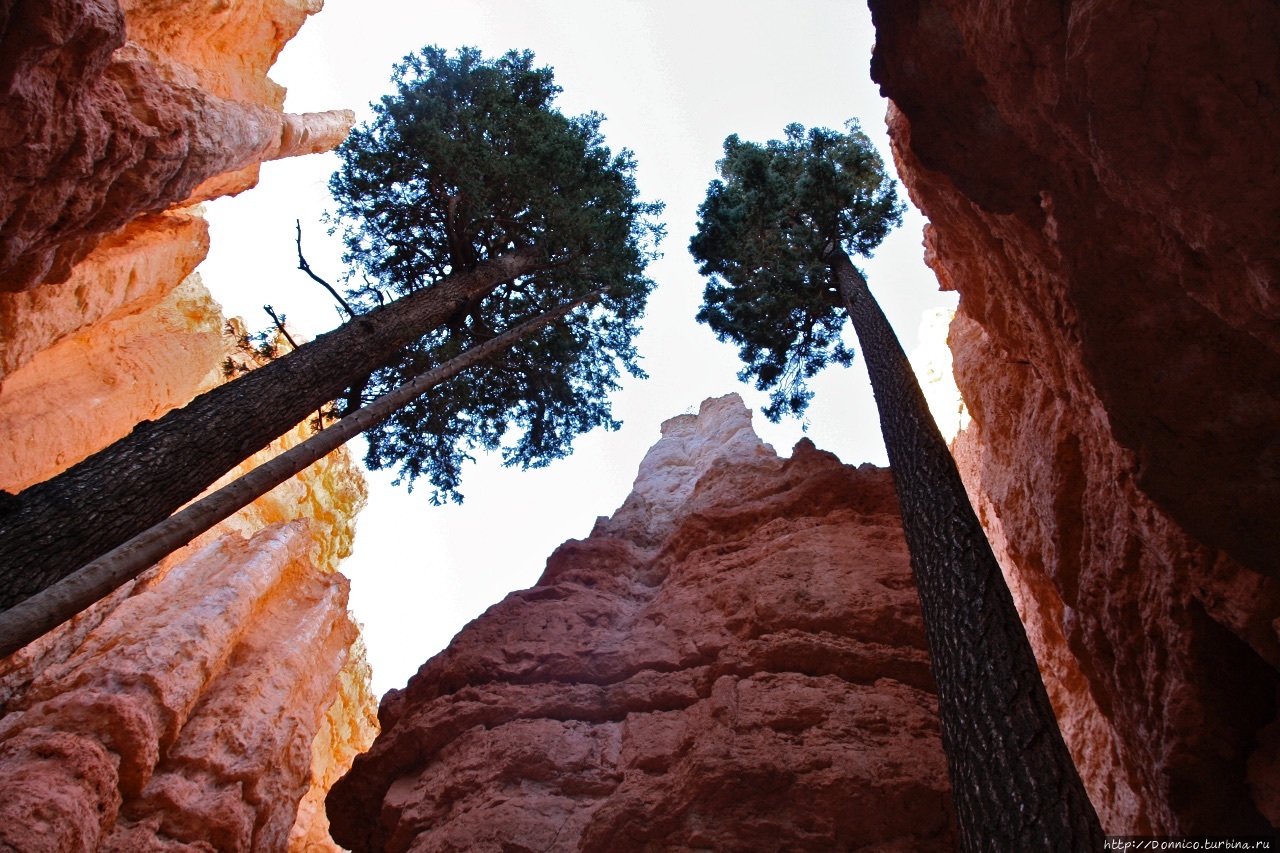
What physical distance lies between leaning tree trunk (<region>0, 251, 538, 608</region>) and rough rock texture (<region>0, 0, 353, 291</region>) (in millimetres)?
1706

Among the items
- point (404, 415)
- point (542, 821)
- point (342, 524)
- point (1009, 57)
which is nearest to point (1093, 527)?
point (1009, 57)

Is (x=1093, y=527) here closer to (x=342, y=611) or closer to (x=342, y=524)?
(x=342, y=611)

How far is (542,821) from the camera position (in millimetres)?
6535

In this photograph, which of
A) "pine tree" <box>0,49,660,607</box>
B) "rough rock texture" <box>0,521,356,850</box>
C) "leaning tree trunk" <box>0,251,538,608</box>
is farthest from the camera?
"pine tree" <box>0,49,660,607</box>

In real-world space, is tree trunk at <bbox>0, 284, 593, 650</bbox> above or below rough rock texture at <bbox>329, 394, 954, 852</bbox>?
above

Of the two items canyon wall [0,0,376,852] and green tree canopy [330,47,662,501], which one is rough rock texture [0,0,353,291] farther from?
green tree canopy [330,47,662,501]

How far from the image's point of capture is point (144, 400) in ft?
46.1

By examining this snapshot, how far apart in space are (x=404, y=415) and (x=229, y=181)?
5329mm

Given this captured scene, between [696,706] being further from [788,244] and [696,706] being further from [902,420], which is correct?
[788,244]

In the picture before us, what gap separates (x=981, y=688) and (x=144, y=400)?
51.3ft

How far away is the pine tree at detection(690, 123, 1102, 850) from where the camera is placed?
12.1 feet

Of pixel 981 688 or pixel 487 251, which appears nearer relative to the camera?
pixel 981 688

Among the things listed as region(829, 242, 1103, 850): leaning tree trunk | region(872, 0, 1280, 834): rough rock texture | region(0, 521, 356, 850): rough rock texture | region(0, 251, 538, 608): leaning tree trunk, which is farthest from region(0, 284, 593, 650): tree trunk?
region(872, 0, 1280, 834): rough rock texture

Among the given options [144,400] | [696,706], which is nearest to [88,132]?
[696,706]
